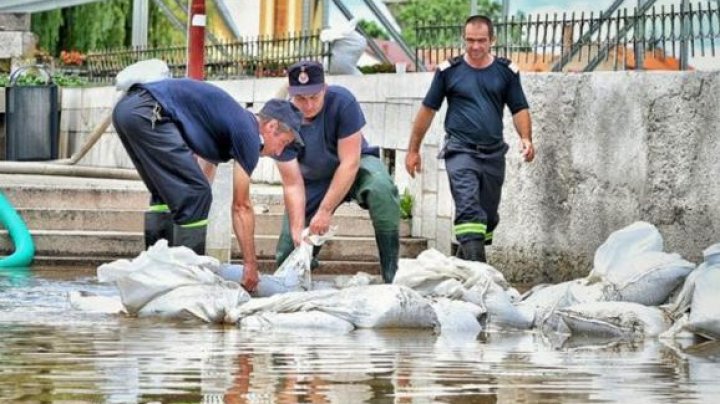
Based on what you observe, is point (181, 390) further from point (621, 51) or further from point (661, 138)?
point (621, 51)

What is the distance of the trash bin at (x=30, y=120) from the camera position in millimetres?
30766

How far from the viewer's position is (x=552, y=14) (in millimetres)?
17500

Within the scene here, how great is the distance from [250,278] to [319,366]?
370 cm

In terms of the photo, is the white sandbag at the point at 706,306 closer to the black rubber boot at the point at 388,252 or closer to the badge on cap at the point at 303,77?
the black rubber boot at the point at 388,252

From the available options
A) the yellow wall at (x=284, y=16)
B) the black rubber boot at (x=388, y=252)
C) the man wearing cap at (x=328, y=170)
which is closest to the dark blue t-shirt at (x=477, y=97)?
the man wearing cap at (x=328, y=170)

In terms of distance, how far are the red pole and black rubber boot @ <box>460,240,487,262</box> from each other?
3386mm

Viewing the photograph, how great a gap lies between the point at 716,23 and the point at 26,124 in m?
16.5

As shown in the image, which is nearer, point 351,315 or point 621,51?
point 351,315

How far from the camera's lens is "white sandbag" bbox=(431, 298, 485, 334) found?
1217cm

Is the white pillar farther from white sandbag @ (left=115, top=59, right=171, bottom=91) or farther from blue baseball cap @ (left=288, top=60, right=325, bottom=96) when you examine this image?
white sandbag @ (left=115, top=59, right=171, bottom=91)

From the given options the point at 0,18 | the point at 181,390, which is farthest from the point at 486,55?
the point at 0,18

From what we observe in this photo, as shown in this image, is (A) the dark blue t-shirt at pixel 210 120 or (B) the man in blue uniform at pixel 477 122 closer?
(A) the dark blue t-shirt at pixel 210 120

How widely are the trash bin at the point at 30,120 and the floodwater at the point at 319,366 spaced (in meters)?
18.5

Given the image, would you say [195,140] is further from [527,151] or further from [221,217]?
[221,217]
